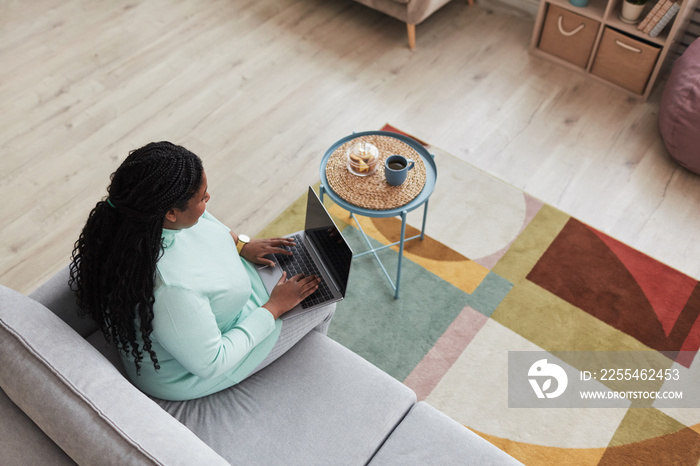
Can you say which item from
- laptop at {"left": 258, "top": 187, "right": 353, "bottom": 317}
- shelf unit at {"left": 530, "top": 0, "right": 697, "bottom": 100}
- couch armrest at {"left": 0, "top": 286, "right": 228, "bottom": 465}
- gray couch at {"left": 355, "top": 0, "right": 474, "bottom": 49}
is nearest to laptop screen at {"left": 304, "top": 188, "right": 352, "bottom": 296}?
laptop at {"left": 258, "top": 187, "right": 353, "bottom": 317}

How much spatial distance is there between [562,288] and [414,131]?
1.08 meters

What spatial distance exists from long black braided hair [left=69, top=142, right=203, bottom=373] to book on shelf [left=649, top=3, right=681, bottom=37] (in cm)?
250

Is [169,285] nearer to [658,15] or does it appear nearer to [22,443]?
[22,443]

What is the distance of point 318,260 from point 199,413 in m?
0.56

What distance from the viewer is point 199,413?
1.71 m

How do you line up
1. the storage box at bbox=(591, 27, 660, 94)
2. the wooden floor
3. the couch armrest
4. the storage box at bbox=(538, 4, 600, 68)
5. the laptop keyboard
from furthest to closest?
the storage box at bbox=(538, 4, 600, 68) → the storage box at bbox=(591, 27, 660, 94) → the wooden floor → the laptop keyboard → the couch armrest

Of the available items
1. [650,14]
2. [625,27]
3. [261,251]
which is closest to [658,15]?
[650,14]

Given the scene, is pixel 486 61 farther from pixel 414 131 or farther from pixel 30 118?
pixel 30 118

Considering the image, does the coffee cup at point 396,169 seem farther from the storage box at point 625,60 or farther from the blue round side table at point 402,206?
the storage box at point 625,60

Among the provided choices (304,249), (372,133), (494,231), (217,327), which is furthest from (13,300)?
(494,231)

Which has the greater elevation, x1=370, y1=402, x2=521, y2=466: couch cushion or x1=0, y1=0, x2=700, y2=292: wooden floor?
x1=370, y1=402, x2=521, y2=466: couch cushion

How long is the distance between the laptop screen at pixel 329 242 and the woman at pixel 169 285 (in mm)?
165

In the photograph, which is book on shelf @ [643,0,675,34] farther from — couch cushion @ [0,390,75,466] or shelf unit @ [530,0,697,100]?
couch cushion @ [0,390,75,466]

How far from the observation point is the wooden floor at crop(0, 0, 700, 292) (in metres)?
2.78
